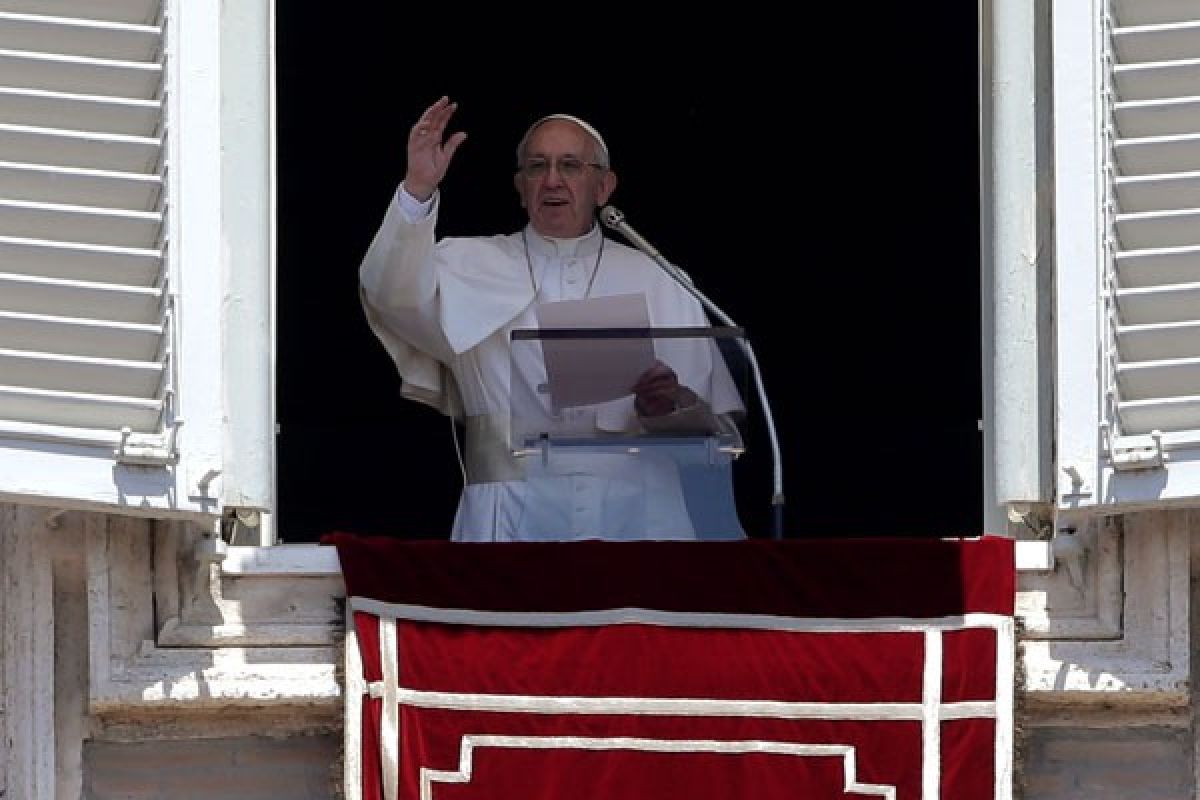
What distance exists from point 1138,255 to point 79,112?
5.51 feet

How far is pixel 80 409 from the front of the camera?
6961 millimetres

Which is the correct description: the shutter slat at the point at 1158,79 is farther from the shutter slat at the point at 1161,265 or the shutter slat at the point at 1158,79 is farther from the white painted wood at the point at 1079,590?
the white painted wood at the point at 1079,590

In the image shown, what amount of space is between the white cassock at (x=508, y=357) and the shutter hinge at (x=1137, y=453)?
0.80 metres

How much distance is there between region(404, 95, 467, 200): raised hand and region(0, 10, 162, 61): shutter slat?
68cm

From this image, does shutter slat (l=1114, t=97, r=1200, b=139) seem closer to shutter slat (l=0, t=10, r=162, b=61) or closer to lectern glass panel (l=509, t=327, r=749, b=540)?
lectern glass panel (l=509, t=327, r=749, b=540)

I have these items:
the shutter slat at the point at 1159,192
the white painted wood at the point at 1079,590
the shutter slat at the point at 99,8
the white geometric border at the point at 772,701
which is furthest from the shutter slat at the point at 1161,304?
the shutter slat at the point at 99,8

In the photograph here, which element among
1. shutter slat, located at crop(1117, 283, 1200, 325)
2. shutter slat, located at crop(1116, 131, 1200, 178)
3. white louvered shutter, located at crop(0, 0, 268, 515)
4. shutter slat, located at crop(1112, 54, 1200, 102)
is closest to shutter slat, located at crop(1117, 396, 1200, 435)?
shutter slat, located at crop(1117, 283, 1200, 325)

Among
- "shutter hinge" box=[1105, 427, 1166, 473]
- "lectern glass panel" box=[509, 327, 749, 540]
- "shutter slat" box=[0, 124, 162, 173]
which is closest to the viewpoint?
"shutter hinge" box=[1105, 427, 1166, 473]

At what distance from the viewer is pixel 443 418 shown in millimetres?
9883

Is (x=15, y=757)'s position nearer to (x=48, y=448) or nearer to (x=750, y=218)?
(x=48, y=448)

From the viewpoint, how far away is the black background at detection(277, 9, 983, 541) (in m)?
9.59

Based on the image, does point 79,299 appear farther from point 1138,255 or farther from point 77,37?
point 1138,255

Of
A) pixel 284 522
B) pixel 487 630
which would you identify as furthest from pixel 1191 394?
pixel 284 522

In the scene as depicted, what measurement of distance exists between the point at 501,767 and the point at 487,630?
0.72 ft
